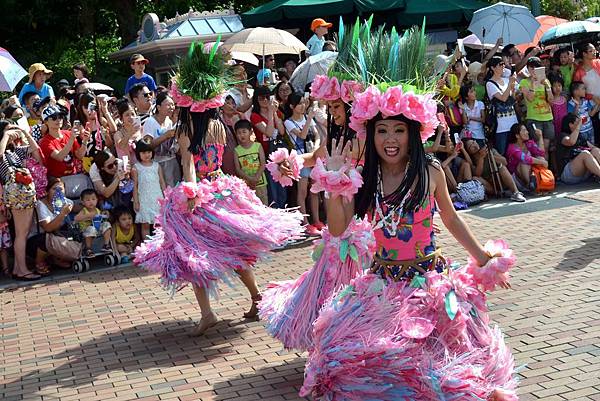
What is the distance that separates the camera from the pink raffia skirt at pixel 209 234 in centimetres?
654

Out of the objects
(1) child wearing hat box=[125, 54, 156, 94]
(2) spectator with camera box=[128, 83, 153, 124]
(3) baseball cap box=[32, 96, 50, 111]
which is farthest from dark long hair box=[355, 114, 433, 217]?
(1) child wearing hat box=[125, 54, 156, 94]

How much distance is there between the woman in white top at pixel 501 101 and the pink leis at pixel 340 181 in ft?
26.2

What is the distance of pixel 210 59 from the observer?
23.0 ft

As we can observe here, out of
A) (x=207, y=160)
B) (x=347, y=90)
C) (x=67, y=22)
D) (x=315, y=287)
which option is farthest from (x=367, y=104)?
(x=67, y=22)

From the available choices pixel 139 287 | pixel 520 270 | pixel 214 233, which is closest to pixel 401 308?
pixel 214 233

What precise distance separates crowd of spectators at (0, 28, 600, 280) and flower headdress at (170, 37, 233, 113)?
916 mm

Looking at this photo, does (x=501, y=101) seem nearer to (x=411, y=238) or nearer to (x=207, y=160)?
(x=207, y=160)

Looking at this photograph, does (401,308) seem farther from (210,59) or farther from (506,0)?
(506,0)

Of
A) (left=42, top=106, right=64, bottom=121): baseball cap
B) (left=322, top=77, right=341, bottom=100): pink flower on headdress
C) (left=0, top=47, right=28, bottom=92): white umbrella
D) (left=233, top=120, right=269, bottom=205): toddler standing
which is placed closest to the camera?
(left=322, top=77, right=341, bottom=100): pink flower on headdress

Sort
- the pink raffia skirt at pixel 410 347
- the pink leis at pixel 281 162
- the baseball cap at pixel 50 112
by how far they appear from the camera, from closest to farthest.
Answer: the pink raffia skirt at pixel 410 347
the pink leis at pixel 281 162
the baseball cap at pixel 50 112

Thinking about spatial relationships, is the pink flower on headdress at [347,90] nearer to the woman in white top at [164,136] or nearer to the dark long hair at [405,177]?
the dark long hair at [405,177]

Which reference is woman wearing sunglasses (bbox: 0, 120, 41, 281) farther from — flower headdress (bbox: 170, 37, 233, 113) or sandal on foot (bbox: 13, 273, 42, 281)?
flower headdress (bbox: 170, 37, 233, 113)

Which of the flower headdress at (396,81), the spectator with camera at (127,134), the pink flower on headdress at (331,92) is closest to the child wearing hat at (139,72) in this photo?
the spectator with camera at (127,134)

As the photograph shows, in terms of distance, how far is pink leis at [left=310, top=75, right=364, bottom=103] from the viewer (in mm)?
5449
